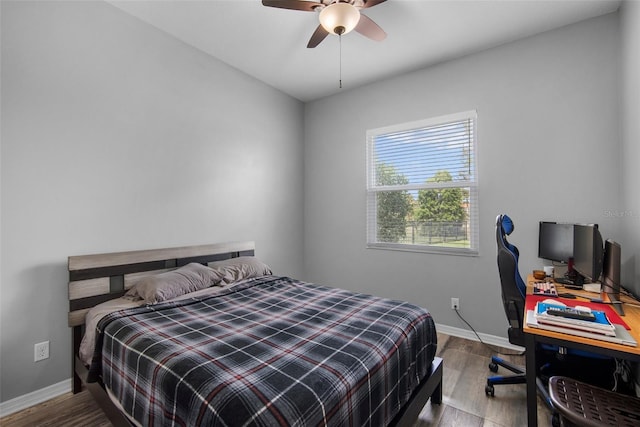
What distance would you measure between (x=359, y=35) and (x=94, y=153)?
248cm

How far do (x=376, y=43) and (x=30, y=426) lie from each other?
12.8 feet

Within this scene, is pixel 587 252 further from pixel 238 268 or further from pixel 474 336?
pixel 238 268

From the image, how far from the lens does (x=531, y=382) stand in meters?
1.60

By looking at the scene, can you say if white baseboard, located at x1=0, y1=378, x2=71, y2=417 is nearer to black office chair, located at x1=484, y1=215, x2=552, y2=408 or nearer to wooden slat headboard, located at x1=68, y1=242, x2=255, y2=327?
wooden slat headboard, located at x1=68, y1=242, x2=255, y2=327

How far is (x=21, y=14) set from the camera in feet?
6.52

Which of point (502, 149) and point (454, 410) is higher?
point (502, 149)

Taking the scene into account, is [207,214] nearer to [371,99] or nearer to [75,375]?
[75,375]

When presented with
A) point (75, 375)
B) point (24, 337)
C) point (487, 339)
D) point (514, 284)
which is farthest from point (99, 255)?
point (487, 339)

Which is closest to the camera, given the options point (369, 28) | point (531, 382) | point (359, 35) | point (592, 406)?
point (592, 406)

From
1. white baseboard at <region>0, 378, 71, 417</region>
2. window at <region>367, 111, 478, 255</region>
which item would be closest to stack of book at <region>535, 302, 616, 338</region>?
window at <region>367, 111, 478, 255</region>

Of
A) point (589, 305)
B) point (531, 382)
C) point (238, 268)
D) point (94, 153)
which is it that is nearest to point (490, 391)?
point (531, 382)

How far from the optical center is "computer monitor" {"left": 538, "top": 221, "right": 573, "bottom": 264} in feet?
7.99

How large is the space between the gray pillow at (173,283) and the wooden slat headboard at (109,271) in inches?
4.2

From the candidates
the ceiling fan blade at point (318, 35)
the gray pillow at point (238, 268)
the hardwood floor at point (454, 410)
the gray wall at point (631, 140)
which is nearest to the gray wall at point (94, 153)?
the hardwood floor at point (454, 410)
